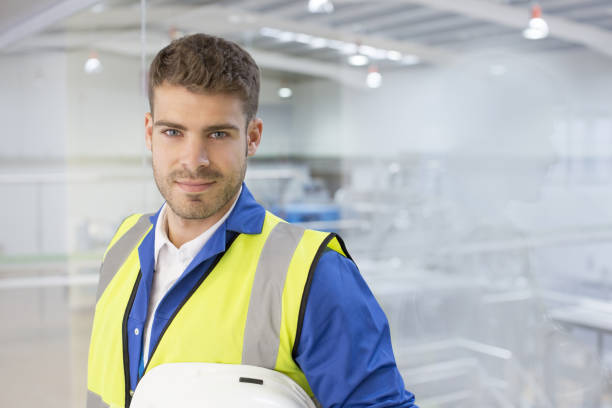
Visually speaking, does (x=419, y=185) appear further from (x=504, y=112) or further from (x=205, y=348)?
(x=205, y=348)

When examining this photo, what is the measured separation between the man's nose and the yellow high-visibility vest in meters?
0.17

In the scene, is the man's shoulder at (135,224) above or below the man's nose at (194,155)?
below

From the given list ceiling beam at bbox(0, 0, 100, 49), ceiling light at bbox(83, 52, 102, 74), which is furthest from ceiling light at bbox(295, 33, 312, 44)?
ceiling light at bbox(83, 52, 102, 74)

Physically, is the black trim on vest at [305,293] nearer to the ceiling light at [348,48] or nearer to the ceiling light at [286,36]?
the ceiling light at [348,48]

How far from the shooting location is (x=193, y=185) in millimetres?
1137

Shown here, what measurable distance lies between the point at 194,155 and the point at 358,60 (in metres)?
1.91

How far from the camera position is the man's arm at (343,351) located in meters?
1.05

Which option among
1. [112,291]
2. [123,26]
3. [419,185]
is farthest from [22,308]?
[112,291]

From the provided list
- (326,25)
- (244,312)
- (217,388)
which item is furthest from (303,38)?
(217,388)

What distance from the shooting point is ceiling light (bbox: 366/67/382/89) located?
9.21ft

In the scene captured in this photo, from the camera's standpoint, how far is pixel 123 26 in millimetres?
3521

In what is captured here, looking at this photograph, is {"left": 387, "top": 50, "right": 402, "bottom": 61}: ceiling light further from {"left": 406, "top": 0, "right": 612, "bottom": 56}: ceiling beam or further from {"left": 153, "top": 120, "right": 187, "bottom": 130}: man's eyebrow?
{"left": 153, "top": 120, "right": 187, "bottom": 130}: man's eyebrow

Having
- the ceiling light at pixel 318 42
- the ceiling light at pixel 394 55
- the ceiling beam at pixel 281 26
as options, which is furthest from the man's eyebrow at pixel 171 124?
the ceiling light at pixel 318 42

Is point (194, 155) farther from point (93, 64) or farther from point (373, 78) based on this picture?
point (93, 64)
